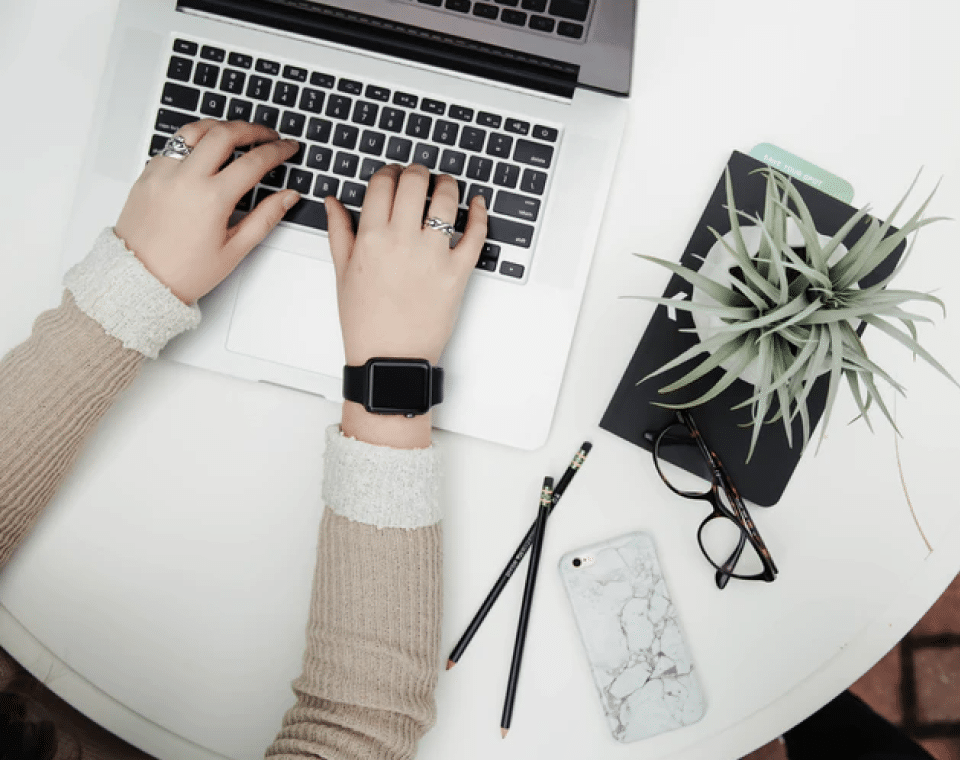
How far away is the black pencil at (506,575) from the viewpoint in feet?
2.10

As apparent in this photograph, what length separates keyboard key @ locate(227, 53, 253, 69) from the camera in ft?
2.07

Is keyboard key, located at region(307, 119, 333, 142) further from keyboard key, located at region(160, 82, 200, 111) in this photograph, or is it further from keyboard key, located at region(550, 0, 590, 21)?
keyboard key, located at region(550, 0, 590, 21)

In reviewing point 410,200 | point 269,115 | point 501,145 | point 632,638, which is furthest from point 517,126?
point 632,638

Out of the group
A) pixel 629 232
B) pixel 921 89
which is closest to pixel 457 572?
pixel 629 232

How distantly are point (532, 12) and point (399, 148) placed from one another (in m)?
0.16

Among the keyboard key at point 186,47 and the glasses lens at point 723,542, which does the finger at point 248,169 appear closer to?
the keyboard key at point 186,47

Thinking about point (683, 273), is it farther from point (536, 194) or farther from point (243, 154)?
point (243, 154)

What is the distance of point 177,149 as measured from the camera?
0.61 m

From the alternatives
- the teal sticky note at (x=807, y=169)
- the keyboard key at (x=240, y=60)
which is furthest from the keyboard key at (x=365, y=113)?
the teal sticky note at (x=807, y=169)

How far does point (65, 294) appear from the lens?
0.61m

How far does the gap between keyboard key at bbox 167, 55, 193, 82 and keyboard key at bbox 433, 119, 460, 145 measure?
9.1 inches

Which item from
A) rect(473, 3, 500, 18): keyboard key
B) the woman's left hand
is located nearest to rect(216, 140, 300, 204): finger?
the woman's left hand

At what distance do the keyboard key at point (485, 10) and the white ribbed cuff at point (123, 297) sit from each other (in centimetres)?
35

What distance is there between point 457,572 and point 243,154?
425 mm
